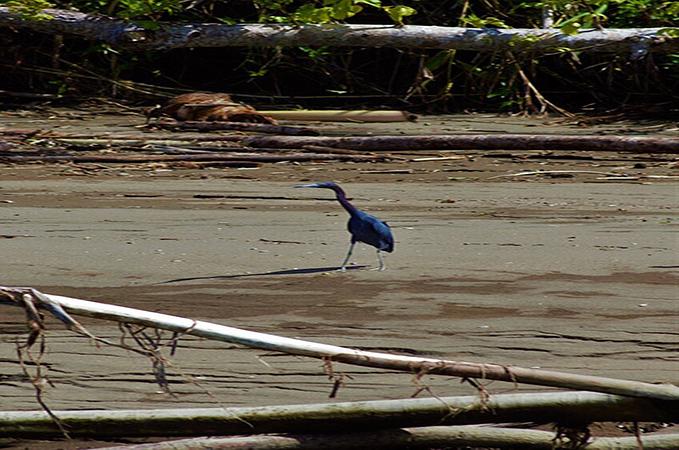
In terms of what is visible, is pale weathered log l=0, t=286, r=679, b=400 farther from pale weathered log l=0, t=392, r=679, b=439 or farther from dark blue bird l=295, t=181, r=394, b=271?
dark blue bird l=295, t=181, r=394, b=271

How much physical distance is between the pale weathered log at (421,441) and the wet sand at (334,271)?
58 centimetres

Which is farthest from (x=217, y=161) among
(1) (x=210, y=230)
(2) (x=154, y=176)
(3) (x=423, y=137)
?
(1) (x=210, y=230)

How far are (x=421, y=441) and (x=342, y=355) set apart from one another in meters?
0.33

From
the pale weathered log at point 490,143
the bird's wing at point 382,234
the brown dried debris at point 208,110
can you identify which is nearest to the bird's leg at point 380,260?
the bird's wing at point 382,234

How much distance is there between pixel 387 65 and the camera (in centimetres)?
1398

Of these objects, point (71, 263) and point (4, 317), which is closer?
point (4, 317)

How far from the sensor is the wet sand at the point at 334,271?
14.5 feet

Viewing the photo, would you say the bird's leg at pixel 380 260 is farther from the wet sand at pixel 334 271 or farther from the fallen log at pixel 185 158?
the fallen log at pixel 185 158

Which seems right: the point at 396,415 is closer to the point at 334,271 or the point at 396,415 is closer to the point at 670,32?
the point at 334,271

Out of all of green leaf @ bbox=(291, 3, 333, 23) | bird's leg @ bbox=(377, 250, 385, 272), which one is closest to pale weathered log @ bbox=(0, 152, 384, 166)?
green leaf @ bbox=(291, 3, 333, 23)

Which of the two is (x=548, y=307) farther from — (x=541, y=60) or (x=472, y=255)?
(x=541, y=60)

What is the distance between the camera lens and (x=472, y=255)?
21.1 ft

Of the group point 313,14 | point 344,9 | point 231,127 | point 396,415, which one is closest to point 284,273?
point 396,415

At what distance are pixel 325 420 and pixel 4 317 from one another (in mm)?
1921
